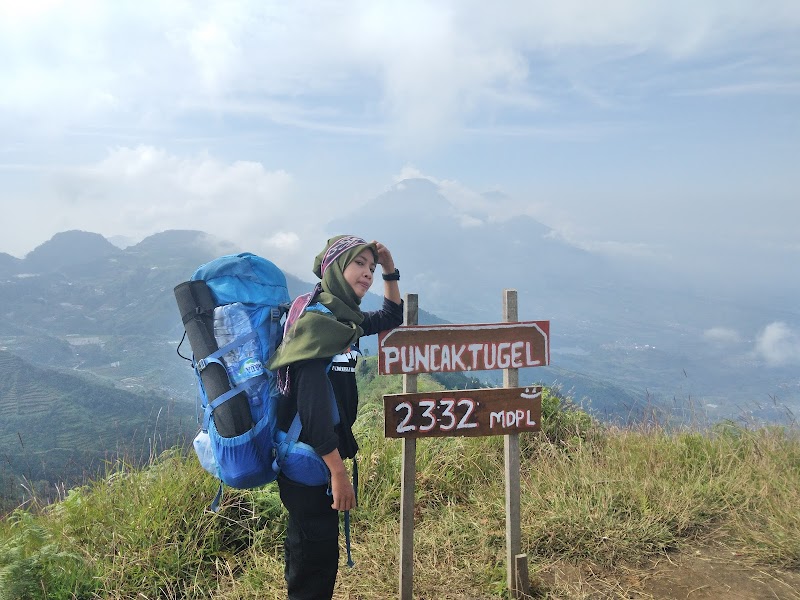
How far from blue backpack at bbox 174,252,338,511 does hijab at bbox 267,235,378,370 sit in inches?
5.2

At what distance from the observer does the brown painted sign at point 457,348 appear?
3191 mm

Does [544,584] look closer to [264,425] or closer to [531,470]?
[531,470]

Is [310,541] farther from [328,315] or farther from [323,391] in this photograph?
[328,315]

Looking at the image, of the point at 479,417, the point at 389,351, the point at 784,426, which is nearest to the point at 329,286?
the point at 389,351

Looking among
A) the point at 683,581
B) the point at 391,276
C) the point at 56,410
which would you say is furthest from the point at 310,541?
the point at 56,410

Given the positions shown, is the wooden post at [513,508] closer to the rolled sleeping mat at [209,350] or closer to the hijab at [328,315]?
the hijab at [328,315]

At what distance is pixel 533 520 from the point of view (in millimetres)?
4066

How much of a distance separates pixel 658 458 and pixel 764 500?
905 millimetres

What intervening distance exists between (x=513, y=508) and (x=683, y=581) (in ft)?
4.11

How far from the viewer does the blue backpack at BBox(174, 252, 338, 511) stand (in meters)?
2.47

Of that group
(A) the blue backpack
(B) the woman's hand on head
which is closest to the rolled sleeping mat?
(A) the blue backpack

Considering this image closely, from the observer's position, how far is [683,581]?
11.5 ft

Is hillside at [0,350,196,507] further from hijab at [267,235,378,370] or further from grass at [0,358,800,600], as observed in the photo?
hijab at [267,235,378,370]

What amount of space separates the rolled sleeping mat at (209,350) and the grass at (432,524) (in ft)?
5.52
